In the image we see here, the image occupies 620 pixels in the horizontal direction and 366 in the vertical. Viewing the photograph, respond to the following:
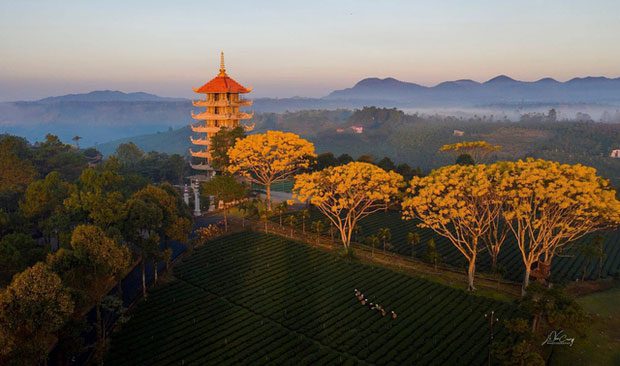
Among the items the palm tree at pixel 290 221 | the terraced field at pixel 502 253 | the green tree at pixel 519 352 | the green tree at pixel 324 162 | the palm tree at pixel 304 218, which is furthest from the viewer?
the green tree at pixel 324 162

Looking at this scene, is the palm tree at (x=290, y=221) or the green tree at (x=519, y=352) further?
the palm tree at (x=290, y=221)

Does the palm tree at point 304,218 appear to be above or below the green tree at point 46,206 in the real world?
below

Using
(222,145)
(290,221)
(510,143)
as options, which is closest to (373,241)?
(290,221)

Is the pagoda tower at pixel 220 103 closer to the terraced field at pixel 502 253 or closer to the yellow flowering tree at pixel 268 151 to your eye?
the yellow flowering tree at pixel 268 151

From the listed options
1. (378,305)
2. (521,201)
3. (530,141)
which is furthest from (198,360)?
(530,141)

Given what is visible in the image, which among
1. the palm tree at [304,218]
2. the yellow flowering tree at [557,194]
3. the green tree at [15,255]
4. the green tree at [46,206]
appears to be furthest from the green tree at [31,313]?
the palm tree at [304,218]

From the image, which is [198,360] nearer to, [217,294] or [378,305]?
[217,294]

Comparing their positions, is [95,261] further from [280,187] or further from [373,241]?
[280,187]

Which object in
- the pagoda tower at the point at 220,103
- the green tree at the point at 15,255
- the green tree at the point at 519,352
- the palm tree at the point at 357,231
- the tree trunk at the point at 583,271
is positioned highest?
the pagoda tower at the point at 220,103

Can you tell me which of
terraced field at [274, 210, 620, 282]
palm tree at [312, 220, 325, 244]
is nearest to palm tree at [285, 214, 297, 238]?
terraced field at [274, 210, 620, 282]
